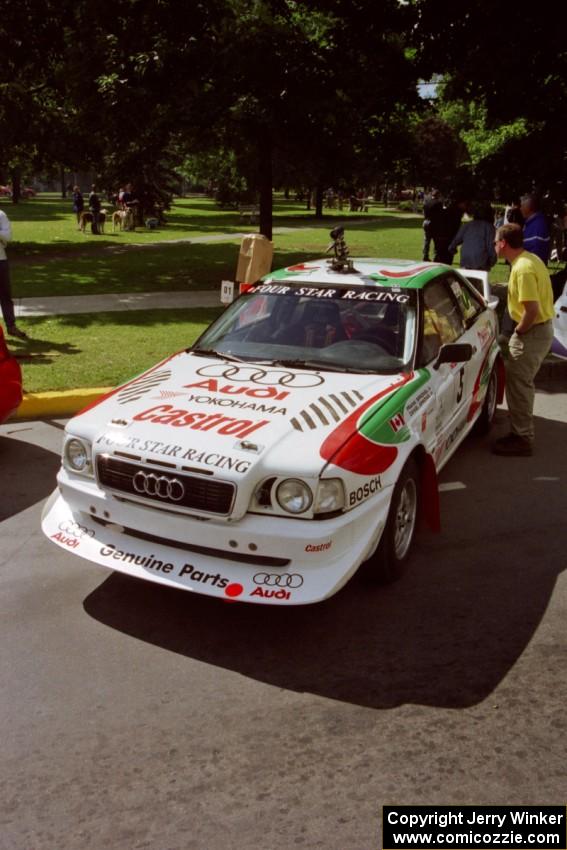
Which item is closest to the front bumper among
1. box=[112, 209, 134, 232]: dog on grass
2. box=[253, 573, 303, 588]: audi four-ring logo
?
box=[253, 573, 303, 588]: audi four-ring logo

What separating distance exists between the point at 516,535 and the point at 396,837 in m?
2.79

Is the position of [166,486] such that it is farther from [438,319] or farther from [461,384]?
[461,384]

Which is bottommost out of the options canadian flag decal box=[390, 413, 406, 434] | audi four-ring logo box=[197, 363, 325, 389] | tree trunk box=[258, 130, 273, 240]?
canadian flag decal box=[390, 413, 406, 434]

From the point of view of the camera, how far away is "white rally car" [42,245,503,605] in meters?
3.95

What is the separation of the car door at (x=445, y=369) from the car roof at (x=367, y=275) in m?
0.11

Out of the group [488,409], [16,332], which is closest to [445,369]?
[488,409]

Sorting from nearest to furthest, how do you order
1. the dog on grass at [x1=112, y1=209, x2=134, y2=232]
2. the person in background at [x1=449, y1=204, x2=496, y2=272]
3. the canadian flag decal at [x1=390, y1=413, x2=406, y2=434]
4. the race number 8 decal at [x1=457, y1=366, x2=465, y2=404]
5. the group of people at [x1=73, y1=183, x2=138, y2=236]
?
the canadian flag decal at [x1=390, y1=413, x2=406, y2=434] → the race number 8 decal at [x1=457, y1=366, x2=465, y2=404] → the person in background at [x1=449, y1=204, x2=496, y2=272] → the group of people at [x1=73, y1=183, x2=138, y2=236] → the dog on grass at [x1=112, y1=209, x2=134, y2=232]

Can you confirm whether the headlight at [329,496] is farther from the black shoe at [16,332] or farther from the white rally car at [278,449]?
the black shoe at [16,332]

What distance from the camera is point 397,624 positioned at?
4.25 meters

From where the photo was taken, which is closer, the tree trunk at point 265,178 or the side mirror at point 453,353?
the side mirror at point 453,353

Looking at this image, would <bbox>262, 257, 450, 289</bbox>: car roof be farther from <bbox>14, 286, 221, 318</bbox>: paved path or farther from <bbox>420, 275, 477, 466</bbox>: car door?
<bbox>14, 286, 221, 318</bbox>: paved path

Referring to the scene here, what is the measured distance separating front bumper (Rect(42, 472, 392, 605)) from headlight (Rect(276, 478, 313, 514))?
63mm

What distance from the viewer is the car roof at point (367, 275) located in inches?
228

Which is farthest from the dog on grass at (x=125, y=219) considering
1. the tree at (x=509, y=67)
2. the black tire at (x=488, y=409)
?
the black tire at (x=488, y=409)
